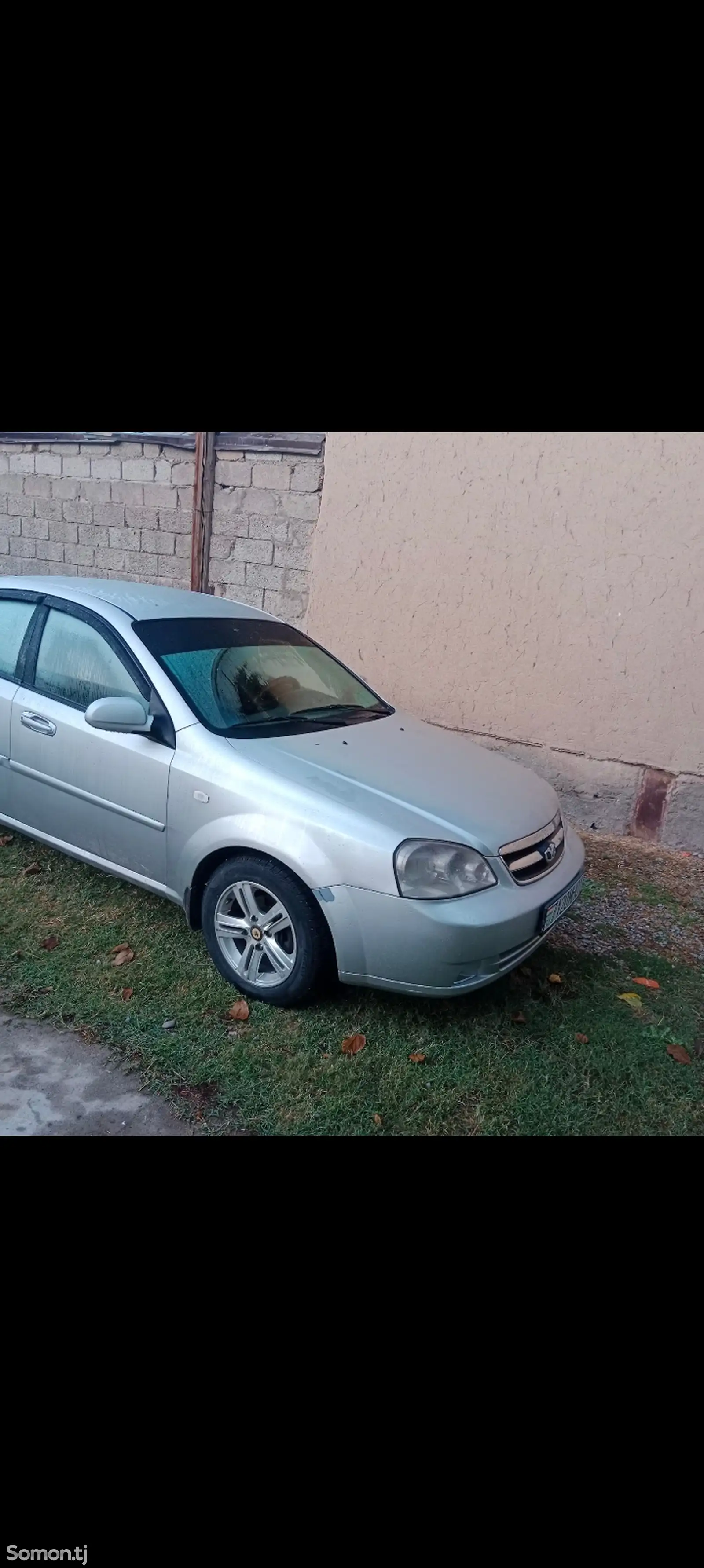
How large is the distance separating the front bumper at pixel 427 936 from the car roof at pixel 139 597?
5.72ft

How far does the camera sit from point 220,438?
22.9ft

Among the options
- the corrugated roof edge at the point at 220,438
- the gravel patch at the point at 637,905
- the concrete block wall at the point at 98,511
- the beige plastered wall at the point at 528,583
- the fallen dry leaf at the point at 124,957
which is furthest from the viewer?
the concrete block wall at the point at 98,511

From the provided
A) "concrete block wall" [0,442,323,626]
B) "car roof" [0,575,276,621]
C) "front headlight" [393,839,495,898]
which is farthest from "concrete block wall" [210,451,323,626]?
"front headlight" [393,839,495,898]

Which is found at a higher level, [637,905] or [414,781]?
[414,781]

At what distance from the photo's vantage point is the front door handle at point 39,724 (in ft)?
12.8

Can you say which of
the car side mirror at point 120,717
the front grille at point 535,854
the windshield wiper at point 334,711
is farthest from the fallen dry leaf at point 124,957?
the front grille at point 535,854

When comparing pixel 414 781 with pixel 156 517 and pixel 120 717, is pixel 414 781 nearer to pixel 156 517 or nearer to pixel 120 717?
pixel 120 717

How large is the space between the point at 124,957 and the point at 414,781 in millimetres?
1396

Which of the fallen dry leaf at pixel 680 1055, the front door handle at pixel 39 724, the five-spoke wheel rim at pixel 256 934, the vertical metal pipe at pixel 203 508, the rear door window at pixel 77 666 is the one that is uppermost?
the vertical metal pipe at pixel 203 508

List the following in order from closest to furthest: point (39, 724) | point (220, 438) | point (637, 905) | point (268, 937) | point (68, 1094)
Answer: point (68, 1094) < point (268, 937) < point (39, 724) < point (637, 905) < point (220, 438)

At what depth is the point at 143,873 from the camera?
370 cm

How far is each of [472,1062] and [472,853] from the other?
741 millimetres

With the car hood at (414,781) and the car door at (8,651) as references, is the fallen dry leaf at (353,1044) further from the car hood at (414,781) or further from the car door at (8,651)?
the car door at (8,651)

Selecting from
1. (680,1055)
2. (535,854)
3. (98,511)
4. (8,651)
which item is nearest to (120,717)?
(8,651)
